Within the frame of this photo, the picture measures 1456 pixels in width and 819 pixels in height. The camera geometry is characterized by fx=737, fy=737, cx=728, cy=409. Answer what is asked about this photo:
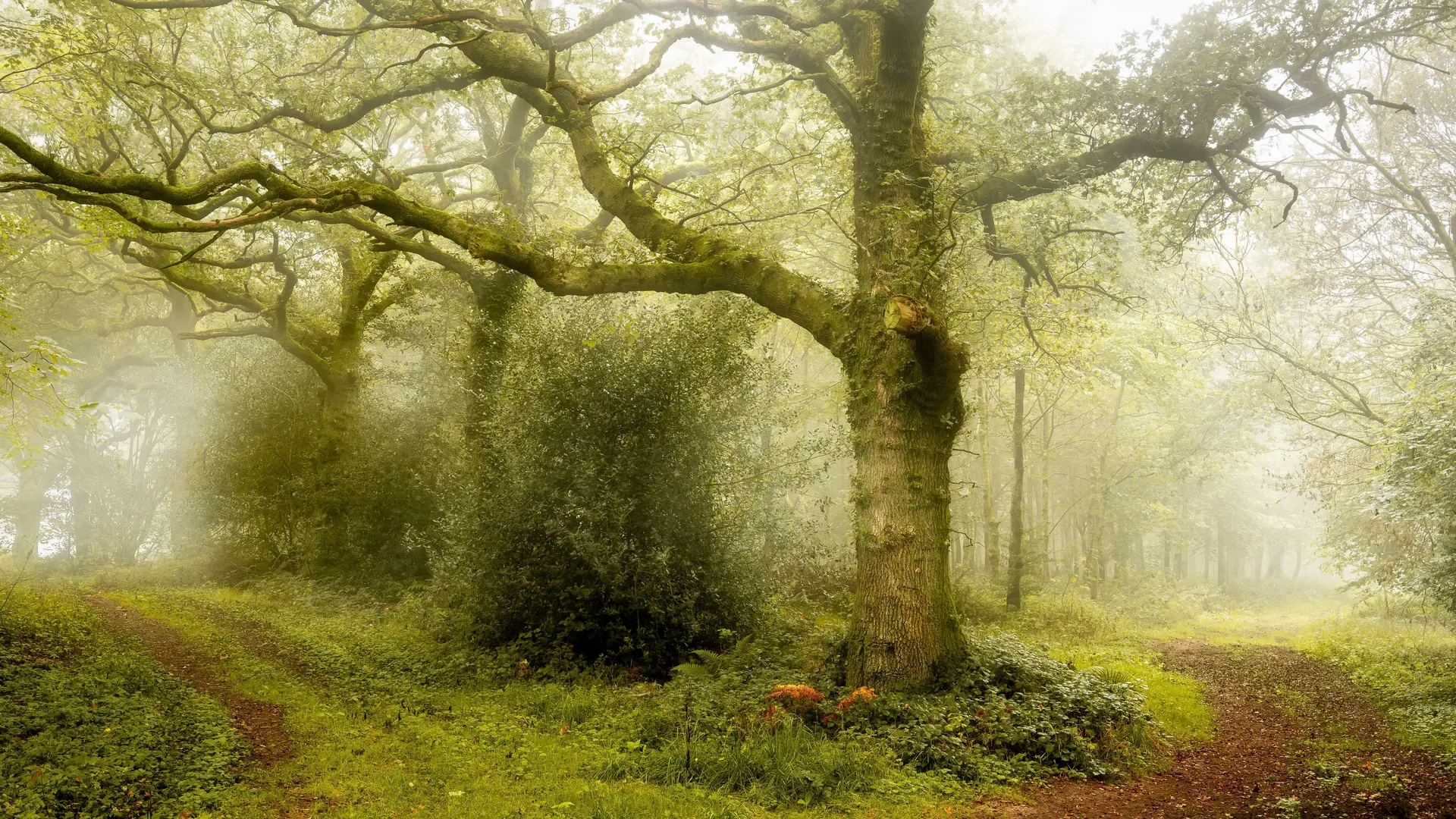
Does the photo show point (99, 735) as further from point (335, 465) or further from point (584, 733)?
point (335, 465)

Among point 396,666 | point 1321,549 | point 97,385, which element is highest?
point 97,385

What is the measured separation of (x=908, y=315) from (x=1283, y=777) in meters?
5.48

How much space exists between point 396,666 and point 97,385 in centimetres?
2393

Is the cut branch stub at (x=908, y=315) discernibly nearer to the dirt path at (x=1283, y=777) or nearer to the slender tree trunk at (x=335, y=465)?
the dirt path at (x=1283, y=777)

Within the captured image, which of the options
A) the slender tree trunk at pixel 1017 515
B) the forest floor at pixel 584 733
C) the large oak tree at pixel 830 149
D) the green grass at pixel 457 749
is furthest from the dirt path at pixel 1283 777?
the slender tree trunk at pixel 1017 515

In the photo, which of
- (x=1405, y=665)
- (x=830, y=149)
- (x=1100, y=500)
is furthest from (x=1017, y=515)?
(x=1100, y=500)

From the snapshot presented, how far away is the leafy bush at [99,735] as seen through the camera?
4980 millimetres

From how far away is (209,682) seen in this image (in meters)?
8.48

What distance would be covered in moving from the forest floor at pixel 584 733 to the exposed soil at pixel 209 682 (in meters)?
0.03

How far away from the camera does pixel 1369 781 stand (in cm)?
618

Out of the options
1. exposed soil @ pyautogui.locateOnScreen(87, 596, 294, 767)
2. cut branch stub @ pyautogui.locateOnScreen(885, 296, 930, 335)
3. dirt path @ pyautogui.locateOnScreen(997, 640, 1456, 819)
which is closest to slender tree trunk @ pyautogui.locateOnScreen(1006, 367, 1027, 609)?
dirt path @ pyautogui.locateOnScreen(997, 640, 1456, 819)

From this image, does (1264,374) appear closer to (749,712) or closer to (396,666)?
(749,712)

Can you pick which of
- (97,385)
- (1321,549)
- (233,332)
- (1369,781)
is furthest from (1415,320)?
(97,385)

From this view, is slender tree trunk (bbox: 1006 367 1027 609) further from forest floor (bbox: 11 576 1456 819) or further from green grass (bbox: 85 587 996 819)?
green grass (bbox: 85 587 996 819)
